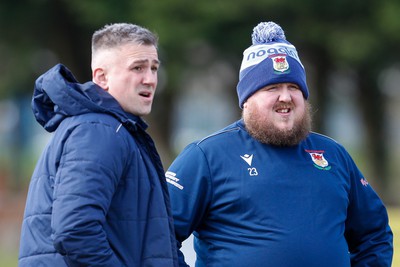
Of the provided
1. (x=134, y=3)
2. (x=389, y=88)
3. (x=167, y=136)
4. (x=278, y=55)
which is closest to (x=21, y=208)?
(x=134, y=3)

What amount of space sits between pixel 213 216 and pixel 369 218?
2.80ft

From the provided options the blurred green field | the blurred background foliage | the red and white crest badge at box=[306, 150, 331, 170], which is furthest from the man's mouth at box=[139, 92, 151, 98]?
the blurred background foliage

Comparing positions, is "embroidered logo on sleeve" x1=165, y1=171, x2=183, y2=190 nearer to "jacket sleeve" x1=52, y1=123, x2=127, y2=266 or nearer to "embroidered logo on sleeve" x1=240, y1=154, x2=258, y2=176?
"embroidered logo on sleeve" x1=240, y1=154, x2=258, y2=176

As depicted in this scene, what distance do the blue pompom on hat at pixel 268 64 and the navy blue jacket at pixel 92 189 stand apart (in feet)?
3.13

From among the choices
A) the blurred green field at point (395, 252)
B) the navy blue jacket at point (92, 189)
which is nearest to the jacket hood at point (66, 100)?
the navy blue jacket at point (92, 189)

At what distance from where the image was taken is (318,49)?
76.6 feet

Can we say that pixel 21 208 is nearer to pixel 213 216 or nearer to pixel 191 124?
pixel 213 216

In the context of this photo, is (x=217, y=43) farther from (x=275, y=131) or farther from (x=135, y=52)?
(x=135, y=52)

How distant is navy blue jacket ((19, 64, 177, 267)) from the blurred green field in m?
3.24

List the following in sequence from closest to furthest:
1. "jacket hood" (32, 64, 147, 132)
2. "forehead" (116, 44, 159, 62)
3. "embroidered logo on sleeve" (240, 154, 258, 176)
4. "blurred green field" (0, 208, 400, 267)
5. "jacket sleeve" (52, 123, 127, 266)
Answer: "jacket sleeve" (52, 123, 127, 266)
"jacket hood" (32, 64, 147, 132)
"forehead" (116, 44, 159, 62)
"embroidered logo on sleeve" (240, 154, 258, 176)
"blurred green field" (0, 208, 400, 267)

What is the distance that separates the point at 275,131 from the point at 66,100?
49.0 inches

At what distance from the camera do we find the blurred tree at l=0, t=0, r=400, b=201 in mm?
20938

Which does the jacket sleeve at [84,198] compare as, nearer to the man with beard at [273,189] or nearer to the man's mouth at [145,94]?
the man's mouth at [145,94]

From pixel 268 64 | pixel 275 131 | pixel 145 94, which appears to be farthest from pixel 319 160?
pixel 145 94
